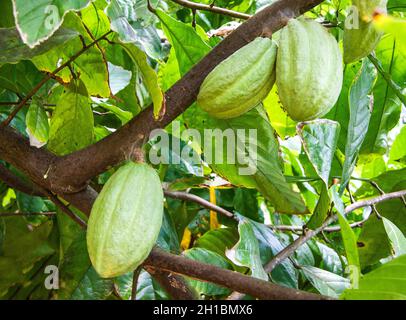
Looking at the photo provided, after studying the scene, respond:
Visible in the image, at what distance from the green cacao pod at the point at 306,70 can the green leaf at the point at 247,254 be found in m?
0.29

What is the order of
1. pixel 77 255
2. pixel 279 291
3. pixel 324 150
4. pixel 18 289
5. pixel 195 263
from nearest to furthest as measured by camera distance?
pixel 279 291
pixel 195 263
pixel 324 150
pixel 77 255
pixel 18 289

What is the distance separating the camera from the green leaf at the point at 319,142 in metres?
1.16

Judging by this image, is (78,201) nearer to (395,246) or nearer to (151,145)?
(151,145)

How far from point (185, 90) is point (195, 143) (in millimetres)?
446

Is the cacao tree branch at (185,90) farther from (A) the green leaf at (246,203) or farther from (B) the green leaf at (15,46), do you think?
(A) the green leaf at (246,203)

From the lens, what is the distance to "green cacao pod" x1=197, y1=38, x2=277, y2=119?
0.83 metres

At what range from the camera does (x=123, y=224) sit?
79 cm

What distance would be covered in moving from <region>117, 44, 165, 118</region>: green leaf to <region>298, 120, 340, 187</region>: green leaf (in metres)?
0.41

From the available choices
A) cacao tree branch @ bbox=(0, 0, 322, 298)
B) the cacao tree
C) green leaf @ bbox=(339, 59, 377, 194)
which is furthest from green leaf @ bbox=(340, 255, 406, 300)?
green leaf @ bbox=(339, 59, 377, 194)

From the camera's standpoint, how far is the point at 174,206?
1666 mm

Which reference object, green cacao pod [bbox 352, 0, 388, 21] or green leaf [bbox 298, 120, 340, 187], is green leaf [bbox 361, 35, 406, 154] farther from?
green cacao pod [bbox 352, 0, 388, 21]

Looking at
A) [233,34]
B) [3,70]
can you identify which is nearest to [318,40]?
[233,34]

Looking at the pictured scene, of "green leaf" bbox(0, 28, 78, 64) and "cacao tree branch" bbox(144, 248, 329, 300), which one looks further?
"green leaf" bbox(0, 28, 78, 64)
